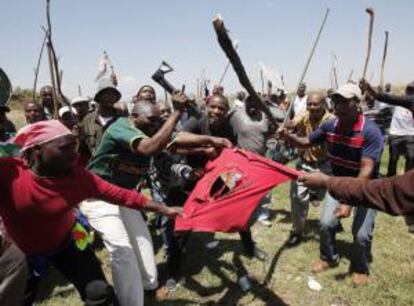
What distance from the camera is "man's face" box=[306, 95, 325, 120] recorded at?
20.8 feet

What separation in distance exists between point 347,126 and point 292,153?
669cm

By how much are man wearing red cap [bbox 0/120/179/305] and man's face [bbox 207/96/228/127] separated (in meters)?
1.67

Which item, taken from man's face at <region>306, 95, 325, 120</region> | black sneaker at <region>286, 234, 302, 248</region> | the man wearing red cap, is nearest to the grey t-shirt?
man's face at <region>306, 95, 325, 120</region>

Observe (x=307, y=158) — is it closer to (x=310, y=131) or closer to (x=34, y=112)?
(x=310, y=131)

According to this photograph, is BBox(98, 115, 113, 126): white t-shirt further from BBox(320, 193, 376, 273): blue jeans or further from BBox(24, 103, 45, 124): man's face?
BBox(320, 193, 376, 273): blue jeans

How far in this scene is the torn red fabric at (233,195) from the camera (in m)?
4.32

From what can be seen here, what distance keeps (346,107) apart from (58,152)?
311 centimetres

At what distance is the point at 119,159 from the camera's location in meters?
4.55

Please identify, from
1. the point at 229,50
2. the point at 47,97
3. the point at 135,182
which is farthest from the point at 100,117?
the point at 47,97

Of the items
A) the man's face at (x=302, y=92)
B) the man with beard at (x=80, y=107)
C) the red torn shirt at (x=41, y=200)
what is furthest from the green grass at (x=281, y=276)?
the man's face at (x=302, y=92)

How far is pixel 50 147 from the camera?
11.1 feet

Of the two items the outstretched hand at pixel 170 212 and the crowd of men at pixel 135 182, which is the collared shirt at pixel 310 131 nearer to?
the crowd of men at pixel 135 182

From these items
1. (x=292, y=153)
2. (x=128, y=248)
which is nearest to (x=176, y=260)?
(x=128, y=248)

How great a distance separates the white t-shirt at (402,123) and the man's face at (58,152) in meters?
7.80
